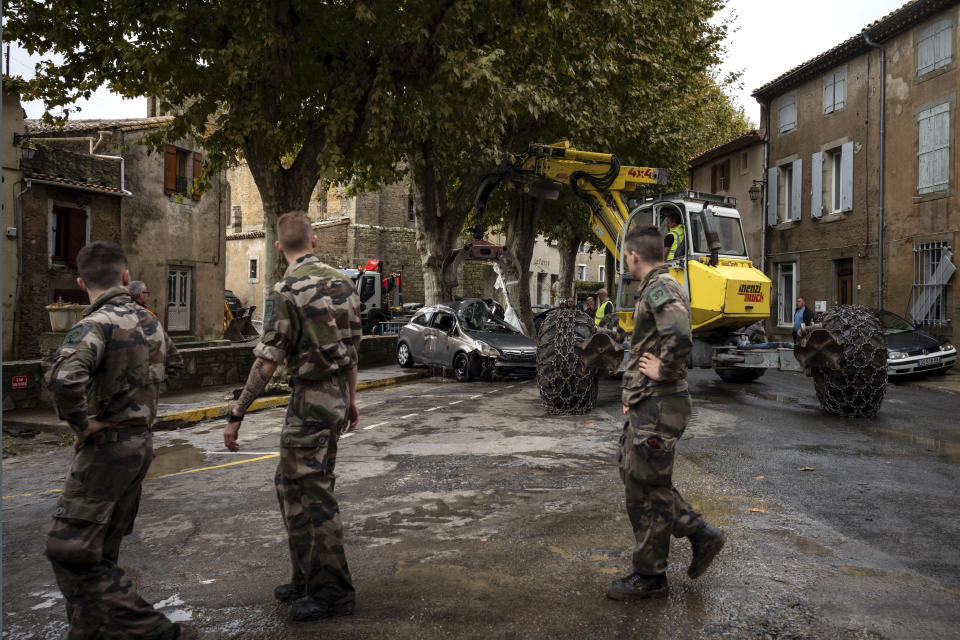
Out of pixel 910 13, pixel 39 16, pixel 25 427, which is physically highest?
pixel 910 13

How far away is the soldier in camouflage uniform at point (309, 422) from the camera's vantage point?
3613 mm

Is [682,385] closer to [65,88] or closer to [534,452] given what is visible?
[534,452]

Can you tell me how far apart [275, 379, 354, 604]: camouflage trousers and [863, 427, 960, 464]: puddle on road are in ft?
20.2

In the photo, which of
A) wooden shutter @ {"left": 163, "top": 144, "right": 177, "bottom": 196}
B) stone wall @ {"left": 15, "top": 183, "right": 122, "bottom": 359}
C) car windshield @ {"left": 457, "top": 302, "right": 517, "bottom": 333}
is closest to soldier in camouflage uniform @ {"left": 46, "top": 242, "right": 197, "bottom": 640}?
car windshield @ {"left": 457, "top": 302, "right": 517, "bottom": 333}

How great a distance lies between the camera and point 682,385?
155 inches

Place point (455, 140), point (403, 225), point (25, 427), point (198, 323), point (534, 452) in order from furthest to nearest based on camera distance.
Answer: point (403, 225) < point (198, 323) < point (455, 140) < point (25, 427) < point (534, 452)

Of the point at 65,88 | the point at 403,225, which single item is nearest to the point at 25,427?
the point at 65,88

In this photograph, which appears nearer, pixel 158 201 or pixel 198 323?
pixel 158 201

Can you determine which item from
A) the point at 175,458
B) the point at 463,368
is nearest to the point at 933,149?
the point at 463,368

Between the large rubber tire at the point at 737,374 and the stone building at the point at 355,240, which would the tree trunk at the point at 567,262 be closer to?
the stone building at the point at 355,240

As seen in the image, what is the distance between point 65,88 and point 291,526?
1140 centimetres

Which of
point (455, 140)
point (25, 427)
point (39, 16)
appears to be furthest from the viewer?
point (455, 140)

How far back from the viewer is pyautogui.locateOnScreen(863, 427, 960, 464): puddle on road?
24.2 ft

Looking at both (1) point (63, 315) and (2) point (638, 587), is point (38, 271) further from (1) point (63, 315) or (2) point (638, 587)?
(2) point (638, 587)
